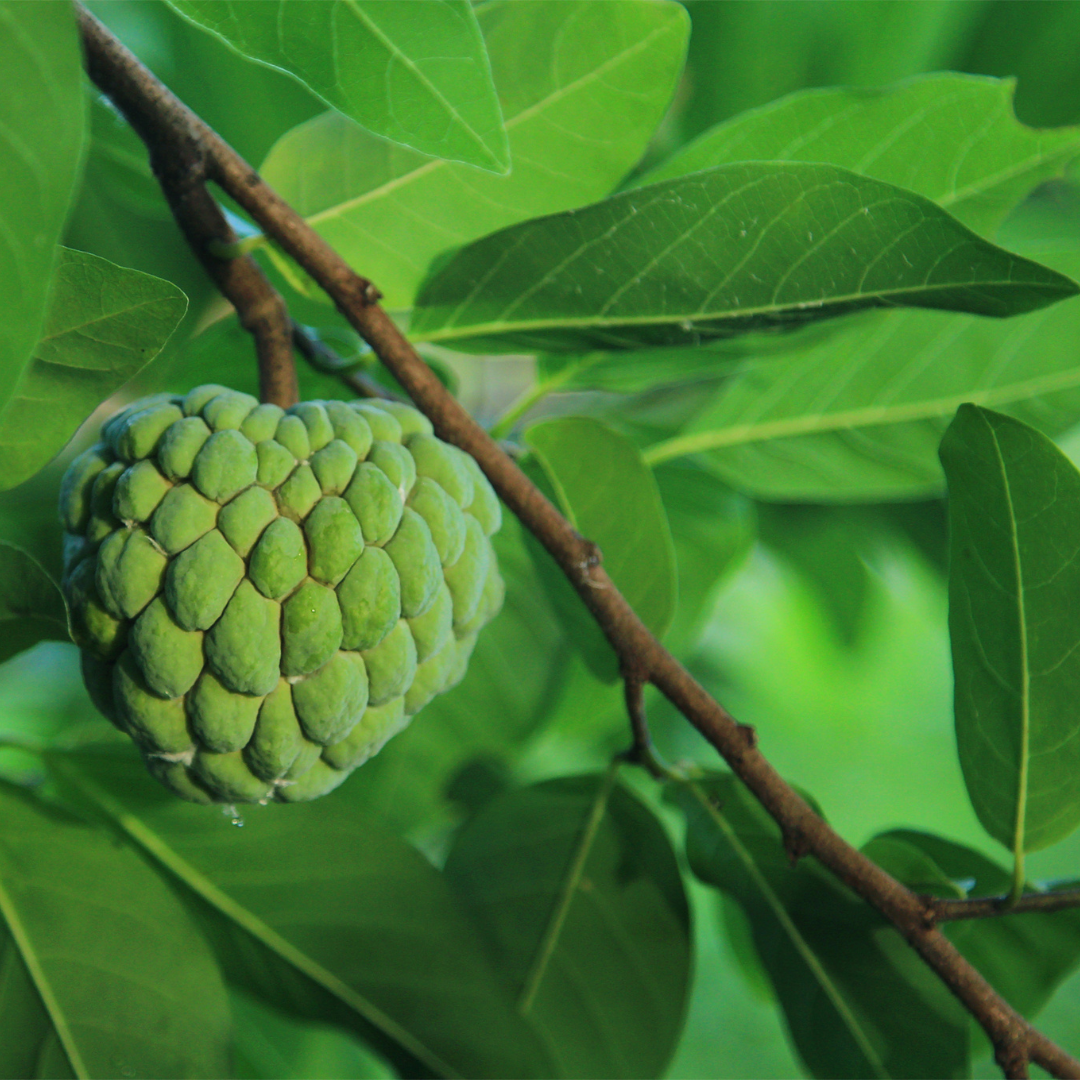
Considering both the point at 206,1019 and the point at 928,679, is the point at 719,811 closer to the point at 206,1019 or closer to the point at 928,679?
the point at 206,1019

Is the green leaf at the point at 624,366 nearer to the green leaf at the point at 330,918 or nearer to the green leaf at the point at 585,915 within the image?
the green leaf at the point at 585,915

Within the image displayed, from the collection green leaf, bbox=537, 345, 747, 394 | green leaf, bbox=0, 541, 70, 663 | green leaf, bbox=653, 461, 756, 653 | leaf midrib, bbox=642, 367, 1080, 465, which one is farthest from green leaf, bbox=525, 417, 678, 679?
green leaf, bbox=0, 541, 70, 663

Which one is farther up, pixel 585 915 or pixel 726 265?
pixel 726 265

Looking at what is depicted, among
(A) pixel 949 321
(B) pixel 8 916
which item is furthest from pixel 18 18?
(A) pixel 949 321

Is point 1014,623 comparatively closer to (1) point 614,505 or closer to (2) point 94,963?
(1) point 614,505

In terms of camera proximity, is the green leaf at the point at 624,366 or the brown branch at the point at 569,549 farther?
the green leaf at the point at 624,366

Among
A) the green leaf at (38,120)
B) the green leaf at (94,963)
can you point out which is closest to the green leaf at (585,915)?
the green leaf at (94,963)

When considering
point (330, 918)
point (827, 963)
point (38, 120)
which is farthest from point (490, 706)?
point (38, 120)
